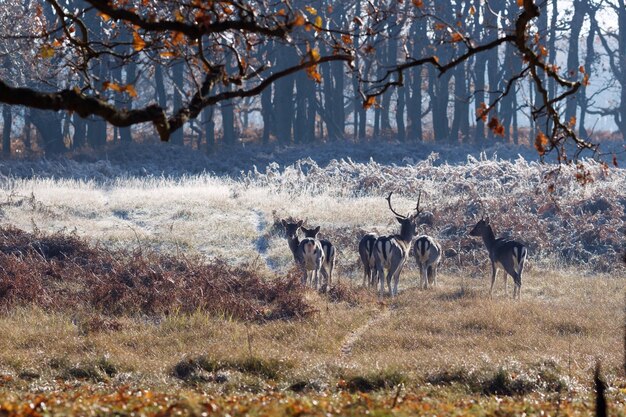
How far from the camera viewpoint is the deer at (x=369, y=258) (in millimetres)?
18828

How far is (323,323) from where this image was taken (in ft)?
46.4

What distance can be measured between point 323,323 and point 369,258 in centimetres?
493

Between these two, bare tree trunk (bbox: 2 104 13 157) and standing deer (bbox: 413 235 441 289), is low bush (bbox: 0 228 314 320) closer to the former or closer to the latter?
standing deer (bbox: 413 235 441 289)

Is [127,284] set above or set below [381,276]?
above

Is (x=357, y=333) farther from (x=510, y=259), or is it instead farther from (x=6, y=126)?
(x=6, y=126)

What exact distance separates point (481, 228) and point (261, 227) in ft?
21.4

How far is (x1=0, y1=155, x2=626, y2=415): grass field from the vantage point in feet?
31.8

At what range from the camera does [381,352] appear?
12367 millimetres

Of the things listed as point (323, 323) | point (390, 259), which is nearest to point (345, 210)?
point (390, 259)

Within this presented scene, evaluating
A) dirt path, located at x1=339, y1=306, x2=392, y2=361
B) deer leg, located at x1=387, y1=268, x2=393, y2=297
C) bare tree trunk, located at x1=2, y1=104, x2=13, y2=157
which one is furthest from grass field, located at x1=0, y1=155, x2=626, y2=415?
bare tree trunk, located at x1=2, y1=104, x2=13, y2=157

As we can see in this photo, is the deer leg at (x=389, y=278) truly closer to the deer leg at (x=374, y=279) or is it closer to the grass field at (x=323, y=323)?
the deer leg at (x=374, y=279)

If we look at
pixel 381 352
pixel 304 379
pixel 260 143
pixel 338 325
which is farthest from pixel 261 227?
pixel 260 143

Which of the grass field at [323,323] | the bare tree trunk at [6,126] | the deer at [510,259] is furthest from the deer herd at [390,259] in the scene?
the bare tree trunk at [6,126]

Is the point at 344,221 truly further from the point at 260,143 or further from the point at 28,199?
the point at 260,143
